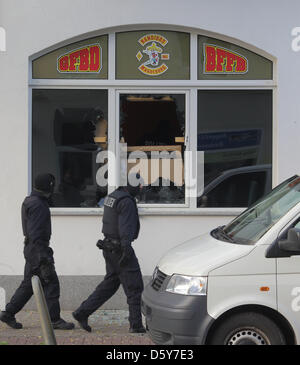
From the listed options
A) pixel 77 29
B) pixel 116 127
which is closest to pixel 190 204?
pixel 116 127

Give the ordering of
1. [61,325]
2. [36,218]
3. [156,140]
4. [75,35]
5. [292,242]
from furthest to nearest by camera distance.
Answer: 1. [156,140]
2. [75,35]
3. [61,325]
4. [36,218]
5. [292,242]

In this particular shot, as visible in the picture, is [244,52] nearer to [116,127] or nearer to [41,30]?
[116,127]

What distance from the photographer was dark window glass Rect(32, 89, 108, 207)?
9.41 metres

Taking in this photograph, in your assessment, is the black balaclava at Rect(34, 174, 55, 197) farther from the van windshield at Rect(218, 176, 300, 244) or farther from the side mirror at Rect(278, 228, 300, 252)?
the side mirror at Rect(278, 228, 300, 252)

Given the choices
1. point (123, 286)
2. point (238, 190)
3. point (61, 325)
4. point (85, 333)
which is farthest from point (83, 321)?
point (238, 190)

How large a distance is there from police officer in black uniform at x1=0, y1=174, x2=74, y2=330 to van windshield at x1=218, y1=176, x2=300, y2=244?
2.22 meters

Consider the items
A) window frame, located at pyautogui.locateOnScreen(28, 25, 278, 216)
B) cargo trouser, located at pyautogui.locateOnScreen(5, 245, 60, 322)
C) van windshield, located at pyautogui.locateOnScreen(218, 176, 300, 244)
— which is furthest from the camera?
window frame, located at pyautogui.locateOnScreen(28, 25, 278, 216)

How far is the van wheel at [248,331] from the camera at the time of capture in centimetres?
559

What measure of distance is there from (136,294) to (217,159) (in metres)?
2.69

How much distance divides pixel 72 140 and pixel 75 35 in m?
1.51

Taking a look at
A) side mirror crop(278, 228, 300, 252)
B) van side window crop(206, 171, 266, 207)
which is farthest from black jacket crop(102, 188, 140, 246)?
side mirror crop(278, 228, 300, 252)

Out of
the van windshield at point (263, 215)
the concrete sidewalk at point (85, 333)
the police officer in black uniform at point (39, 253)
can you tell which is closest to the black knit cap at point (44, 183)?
the police officer in black uniform at point (39, 253)

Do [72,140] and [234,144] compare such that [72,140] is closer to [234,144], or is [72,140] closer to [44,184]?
[44,184]

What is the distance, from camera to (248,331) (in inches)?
222
